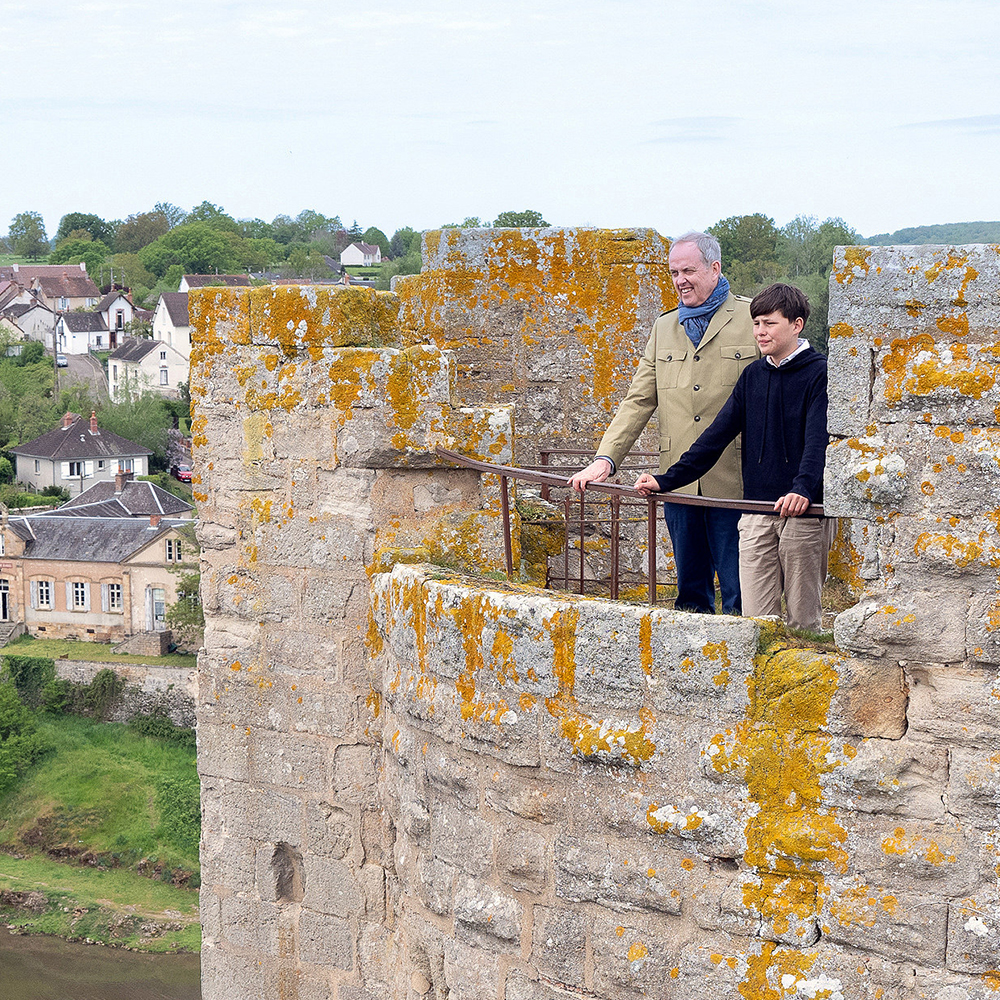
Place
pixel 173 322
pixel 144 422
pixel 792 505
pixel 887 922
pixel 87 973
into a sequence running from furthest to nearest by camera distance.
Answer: pixel 173 322
pixel 144 422
pixel 87 973
pixel 792 505
pixel 887 922

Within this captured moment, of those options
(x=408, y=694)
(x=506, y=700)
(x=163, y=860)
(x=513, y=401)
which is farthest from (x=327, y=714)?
(x=163, y=860)

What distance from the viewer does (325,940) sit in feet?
17.6

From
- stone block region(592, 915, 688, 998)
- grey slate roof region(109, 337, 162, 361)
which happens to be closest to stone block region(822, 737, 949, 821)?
stone block region(592, 915, 688, 998)

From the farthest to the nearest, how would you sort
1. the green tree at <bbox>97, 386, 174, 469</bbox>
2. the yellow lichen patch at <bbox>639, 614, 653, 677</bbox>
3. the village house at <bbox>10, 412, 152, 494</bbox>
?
the green tree at <bbox>97, 386, 174, 469</bbox> → the village house at <bbox>10, 412, 152, 494</bbox> → the yellow lichen patch at <bbox>639, 614, 653, 677</bbox>

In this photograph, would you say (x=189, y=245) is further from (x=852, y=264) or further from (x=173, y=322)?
(x=852, y=264)

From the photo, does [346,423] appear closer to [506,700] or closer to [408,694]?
[408,694]

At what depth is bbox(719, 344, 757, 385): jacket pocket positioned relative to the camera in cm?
477

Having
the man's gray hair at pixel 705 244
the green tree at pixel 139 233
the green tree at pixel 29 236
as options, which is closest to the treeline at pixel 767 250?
the man's gray hair at pixel 705 244

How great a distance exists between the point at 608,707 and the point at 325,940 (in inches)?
92.0

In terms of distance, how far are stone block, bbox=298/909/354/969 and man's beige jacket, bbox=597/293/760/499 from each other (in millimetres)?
2291

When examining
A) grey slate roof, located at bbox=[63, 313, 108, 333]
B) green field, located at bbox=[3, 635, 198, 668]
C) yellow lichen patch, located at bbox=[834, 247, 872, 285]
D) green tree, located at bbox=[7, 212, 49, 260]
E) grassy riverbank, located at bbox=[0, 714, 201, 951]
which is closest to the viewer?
yellow lichen patch, located at bbox=[834, 247, 872, 285]

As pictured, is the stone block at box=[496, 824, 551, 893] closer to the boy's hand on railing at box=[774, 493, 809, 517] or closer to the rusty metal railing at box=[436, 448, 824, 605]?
the rusty metal railing at box=[436, 448, 824, 605]

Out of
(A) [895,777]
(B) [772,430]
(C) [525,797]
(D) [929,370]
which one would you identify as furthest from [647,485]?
(A) [895,777]

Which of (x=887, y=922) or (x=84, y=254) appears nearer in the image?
(x=887, y=922)
